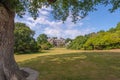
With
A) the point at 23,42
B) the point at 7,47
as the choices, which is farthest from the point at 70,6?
the point at 23,42

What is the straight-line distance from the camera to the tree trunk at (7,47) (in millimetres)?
7109

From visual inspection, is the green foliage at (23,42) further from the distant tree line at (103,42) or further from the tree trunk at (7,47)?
the tree trunk at (7,47)

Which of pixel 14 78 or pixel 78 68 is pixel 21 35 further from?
pixel 14 78

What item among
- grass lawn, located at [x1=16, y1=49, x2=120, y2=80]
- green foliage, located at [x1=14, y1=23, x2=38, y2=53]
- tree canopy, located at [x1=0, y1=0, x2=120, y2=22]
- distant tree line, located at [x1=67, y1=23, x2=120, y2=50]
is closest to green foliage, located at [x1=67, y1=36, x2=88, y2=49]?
distant tree line, located at [x1=67, y1=23, x2=120, y2=50]

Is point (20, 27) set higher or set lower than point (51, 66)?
higher

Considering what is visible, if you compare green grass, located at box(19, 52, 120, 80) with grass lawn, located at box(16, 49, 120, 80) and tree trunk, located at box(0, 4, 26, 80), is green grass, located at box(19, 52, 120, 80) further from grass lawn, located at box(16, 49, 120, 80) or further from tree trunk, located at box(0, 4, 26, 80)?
tree trunk, located at box(0, 4, 26, 80)

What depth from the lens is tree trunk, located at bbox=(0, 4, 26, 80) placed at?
23.3ft

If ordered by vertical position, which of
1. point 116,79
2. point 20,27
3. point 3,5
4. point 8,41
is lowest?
point 116,79

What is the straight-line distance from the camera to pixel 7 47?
739 cm

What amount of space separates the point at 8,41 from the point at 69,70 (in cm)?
625

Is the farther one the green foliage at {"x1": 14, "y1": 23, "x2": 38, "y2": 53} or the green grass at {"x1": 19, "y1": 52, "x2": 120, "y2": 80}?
the green foliage at {"x1": 14, "y1": 23, "x2": 38, "y2": 53}

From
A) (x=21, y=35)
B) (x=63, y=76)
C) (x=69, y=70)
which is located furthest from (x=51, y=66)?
(x=21, y=35)

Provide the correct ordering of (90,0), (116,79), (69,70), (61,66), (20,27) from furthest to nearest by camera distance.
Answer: (20,27), (61,66), (69,70), (116,79), (90,0)

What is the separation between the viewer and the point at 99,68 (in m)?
13.6
